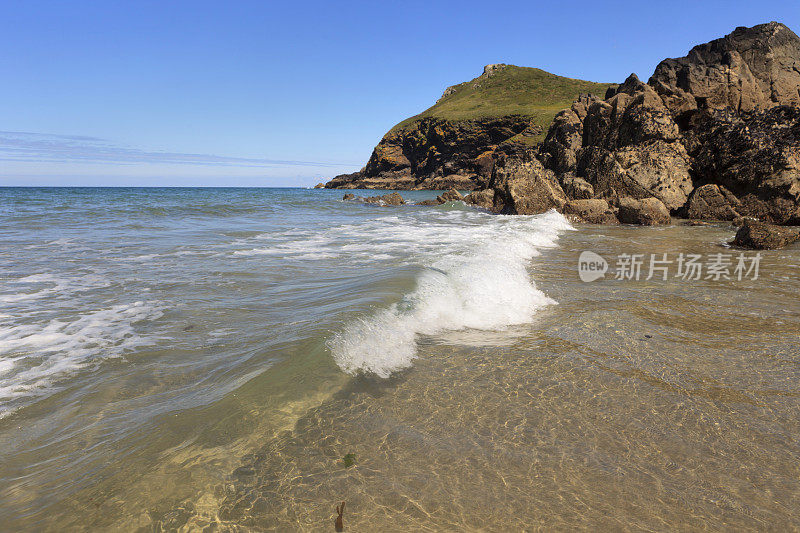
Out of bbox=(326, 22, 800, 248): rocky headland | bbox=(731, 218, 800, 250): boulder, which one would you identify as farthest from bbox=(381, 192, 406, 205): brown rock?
bbox=(731, 218, 800, 250): boulder

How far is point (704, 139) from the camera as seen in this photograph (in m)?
20.0

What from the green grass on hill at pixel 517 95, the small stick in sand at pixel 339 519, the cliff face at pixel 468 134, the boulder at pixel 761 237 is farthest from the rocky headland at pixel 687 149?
the green grass on hill at pixel 517 95

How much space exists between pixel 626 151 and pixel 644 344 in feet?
63.8

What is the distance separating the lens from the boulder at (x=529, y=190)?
2034 centimetres

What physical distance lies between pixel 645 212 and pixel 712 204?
140 inches

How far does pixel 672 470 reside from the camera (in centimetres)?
225

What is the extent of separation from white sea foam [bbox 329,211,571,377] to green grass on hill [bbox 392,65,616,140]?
78.9 meters

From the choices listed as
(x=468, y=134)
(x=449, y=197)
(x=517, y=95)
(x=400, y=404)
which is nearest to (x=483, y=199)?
(x=449, y=197)

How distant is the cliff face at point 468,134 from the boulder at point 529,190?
4979 cm

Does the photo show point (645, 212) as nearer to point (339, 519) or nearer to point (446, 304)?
point (446, 304)

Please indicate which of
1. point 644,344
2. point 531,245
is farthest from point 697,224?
point 644,344

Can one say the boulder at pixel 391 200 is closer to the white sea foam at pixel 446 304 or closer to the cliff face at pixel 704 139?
the cliff face at pixel 704 139

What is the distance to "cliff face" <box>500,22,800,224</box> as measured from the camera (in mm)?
17016

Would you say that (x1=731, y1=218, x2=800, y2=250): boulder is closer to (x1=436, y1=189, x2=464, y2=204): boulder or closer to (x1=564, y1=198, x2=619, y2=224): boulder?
(x1=564, y1=198, x2=619, y2=224): boulder
